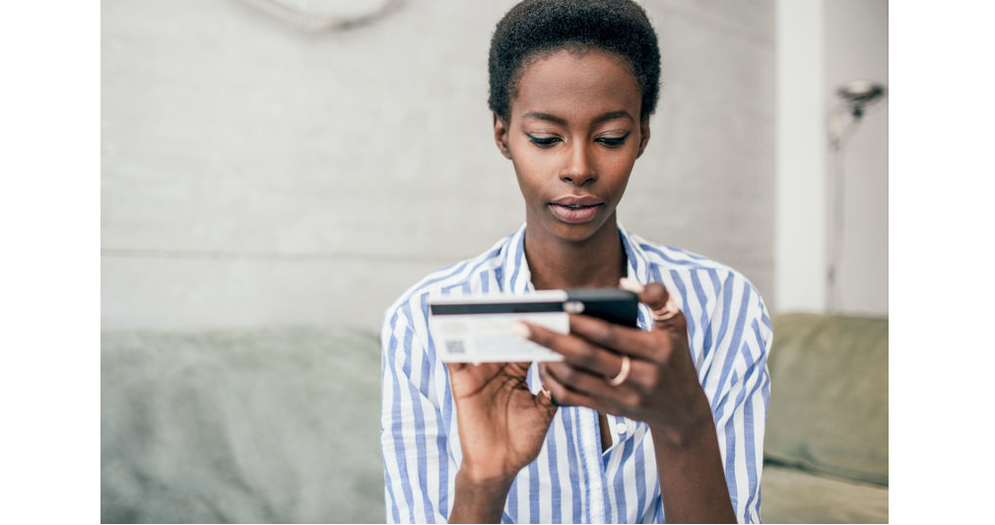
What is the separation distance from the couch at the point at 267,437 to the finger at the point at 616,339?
2.77ft

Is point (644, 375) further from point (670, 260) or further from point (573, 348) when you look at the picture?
point (670, 260)

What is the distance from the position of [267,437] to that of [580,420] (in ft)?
2.10

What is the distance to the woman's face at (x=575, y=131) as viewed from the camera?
2.46 ft

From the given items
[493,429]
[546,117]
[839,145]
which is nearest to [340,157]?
[546,117]

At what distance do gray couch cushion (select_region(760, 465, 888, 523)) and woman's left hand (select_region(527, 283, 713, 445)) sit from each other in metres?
0.85

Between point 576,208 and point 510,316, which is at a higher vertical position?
point 576,208

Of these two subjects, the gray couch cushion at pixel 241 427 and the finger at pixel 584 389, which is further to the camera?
the gray couch cushion at pixel 241 427

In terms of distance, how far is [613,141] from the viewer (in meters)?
0.77

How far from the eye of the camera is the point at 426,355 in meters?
0.84

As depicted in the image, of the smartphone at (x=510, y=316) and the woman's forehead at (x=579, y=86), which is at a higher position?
the woman's forehead at (x=579, y=86)

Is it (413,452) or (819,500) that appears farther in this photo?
(819,500)

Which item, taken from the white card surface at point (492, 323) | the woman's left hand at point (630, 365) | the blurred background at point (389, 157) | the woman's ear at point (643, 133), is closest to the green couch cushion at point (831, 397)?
the blurred background at point (389, 157)

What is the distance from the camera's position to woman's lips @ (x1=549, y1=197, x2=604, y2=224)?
0.79 meters

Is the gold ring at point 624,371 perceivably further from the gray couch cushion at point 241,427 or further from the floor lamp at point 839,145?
the floor lamp at point 839,145
